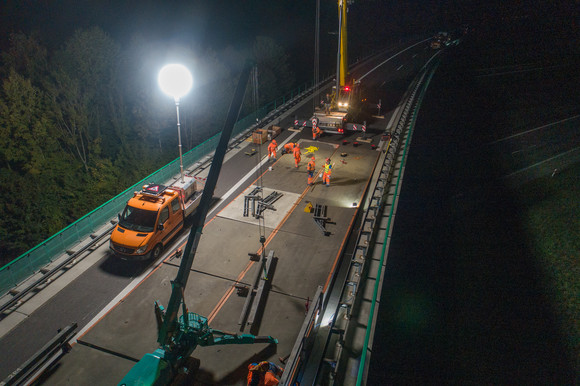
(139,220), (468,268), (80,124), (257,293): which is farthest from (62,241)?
(80,124)

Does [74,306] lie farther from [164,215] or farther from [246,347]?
[246,347]

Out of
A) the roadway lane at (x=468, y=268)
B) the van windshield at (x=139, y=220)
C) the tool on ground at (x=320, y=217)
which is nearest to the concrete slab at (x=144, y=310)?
the van windshield at (x=139, y=220)

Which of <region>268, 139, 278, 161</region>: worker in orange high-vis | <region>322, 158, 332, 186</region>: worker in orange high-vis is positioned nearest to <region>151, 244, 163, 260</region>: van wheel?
<region>322, 158, 332, 186</region>: worker in orange high-vis

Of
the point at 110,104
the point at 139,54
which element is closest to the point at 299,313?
the point at 110,104

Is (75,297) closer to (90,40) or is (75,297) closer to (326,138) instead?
(326,138)

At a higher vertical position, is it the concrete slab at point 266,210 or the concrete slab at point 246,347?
the concrete slab at point 266,210

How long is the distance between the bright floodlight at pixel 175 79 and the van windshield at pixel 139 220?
5.46 metres

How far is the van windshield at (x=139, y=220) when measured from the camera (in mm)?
13258

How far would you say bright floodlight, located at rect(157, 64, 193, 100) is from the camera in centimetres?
1488

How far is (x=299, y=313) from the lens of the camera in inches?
→ 446

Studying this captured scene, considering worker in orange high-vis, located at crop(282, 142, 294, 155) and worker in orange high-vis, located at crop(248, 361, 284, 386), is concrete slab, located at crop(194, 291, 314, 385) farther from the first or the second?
worker in orange high-vis, located at crop(282, 142, 294, 155)

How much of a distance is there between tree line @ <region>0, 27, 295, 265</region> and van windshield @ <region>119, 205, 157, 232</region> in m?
23.4

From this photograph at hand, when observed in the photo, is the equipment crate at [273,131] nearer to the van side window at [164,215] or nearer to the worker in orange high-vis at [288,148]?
the worker in orange high-vis at [288,148]

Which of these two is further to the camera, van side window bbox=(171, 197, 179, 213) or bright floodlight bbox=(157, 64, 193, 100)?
bright floodlight bbox=(157, 64, 193, 100)
